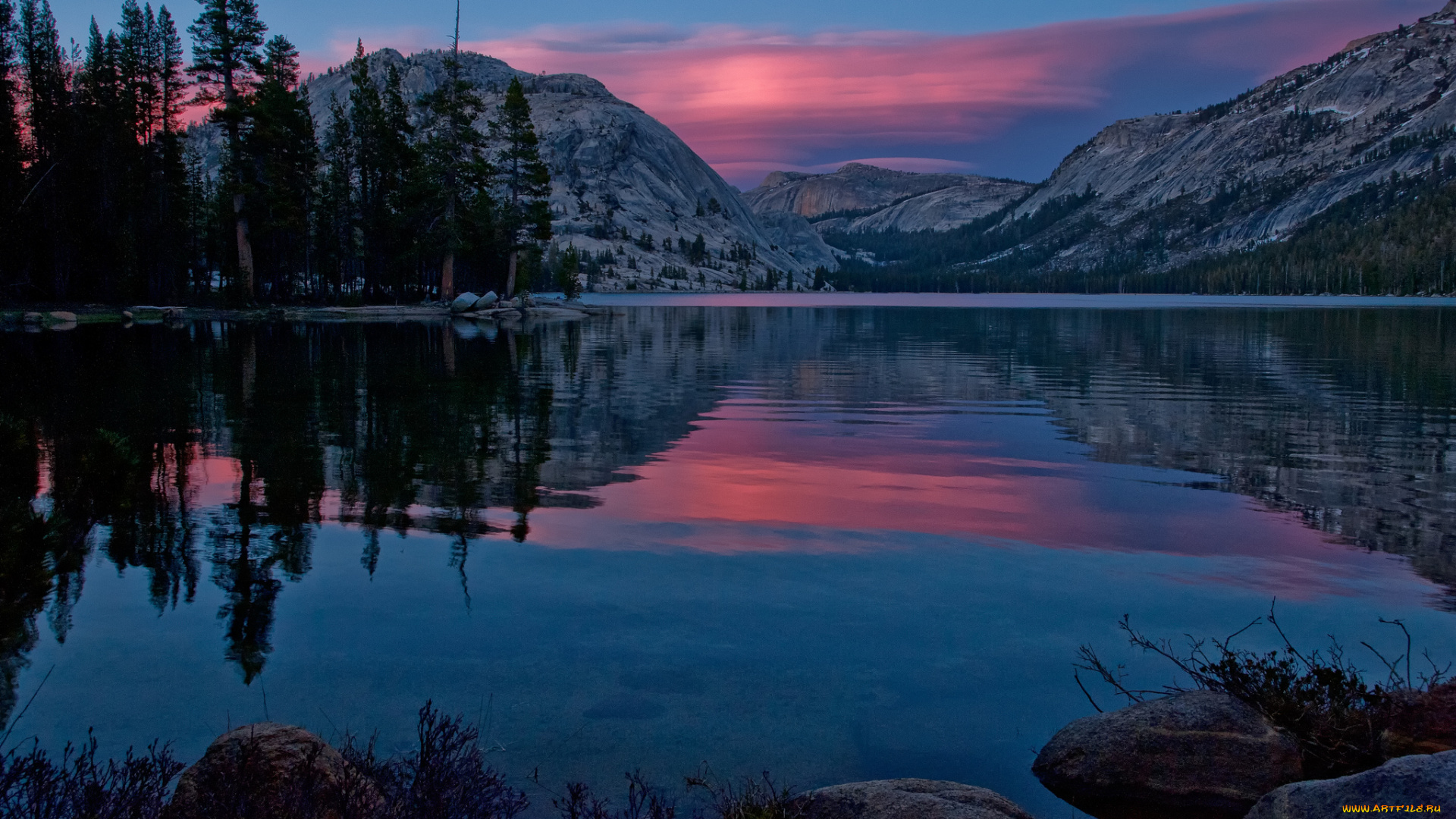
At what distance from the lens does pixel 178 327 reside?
67.2m

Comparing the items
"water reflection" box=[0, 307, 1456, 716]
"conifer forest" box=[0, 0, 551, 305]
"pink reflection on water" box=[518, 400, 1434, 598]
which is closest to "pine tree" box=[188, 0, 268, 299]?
"conifer forest" box=[0, 0, 551, 305]

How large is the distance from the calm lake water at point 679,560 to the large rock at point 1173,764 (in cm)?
40

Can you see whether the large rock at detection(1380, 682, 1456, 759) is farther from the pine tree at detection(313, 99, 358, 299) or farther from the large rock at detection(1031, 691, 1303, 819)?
the pine tree at detection(313, 99, 358, 299)

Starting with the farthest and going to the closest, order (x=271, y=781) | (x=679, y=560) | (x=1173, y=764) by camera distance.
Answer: (x=679, y=560)
(x=1173, y=764)
(x=271, y=781)

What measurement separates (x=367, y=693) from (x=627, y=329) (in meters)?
69.4

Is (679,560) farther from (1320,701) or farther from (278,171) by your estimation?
(278,171)

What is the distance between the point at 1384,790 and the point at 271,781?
6.89 metres

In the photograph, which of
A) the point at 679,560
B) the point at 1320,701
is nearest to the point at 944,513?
the point at 679,560

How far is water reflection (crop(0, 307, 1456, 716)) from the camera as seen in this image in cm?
1421

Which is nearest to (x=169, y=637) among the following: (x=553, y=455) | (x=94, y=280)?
(x=553, y=455)

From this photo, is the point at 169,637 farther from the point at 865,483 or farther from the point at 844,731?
the point at 865,483

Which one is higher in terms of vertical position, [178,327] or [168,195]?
[168,195]

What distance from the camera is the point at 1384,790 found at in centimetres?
594

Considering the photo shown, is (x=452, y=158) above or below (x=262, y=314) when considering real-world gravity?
above
